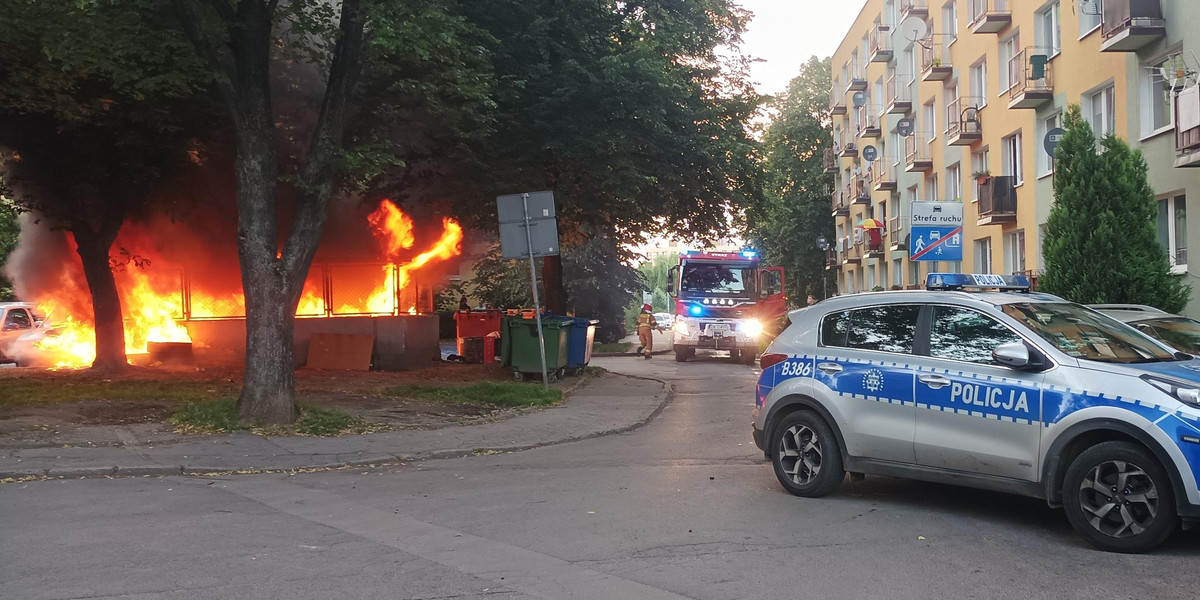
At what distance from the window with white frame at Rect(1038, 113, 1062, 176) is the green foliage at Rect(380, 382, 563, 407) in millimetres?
16361

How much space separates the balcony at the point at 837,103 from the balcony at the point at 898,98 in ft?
35.7

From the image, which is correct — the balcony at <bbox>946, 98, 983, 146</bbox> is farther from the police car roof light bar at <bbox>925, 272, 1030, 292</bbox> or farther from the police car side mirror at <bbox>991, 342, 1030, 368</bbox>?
the police car side mirror at <bbox>991, 342, 1030, 368</bbox>

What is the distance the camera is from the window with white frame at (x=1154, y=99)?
2006 cm

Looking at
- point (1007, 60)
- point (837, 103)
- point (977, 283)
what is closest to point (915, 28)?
point (1007, 60)

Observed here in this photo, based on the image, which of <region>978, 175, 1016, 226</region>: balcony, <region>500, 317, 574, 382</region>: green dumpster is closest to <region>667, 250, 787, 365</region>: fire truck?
<region>978, 175, 1016, 226</region>: balcony

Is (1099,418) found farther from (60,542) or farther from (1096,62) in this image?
(1096,62)

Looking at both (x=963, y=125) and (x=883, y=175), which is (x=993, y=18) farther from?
(x=883, y=175)

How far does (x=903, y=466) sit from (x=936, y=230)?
1055cm

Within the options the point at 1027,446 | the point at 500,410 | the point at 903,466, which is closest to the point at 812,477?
the point at 903,466

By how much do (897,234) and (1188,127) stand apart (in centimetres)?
2471

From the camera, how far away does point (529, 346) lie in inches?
727

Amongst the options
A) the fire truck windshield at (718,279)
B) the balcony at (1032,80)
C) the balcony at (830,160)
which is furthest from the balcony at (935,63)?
the balcony at (830,160)

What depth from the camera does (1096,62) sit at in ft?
74.4

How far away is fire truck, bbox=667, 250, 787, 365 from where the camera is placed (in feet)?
90.3
